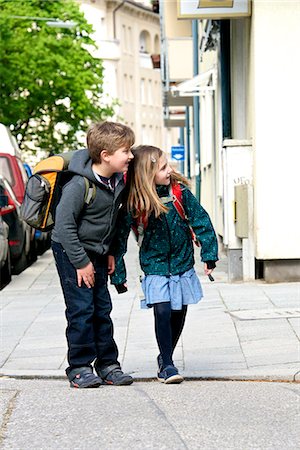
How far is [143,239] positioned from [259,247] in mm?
7089

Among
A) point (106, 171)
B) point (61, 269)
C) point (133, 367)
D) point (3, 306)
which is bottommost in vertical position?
point (3, 306)

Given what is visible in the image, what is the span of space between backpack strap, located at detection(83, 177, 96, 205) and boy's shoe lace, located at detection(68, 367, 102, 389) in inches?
42.0

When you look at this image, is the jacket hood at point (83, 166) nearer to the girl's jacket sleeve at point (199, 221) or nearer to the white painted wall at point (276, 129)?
the girl's jacket sleeve at point (199, 221)

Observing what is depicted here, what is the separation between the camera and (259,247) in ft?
50.8

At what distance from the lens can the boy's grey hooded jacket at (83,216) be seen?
818cm

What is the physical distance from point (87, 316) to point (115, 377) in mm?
472

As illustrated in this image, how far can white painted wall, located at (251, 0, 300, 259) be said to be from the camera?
15.5 m

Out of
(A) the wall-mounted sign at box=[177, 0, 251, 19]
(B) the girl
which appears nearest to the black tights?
(B) the girl

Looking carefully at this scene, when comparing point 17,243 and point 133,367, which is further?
point 17,243

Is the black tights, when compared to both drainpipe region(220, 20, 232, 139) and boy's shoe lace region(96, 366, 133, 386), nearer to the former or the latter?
boy's shoe lace region(96, 366, 133, 386)

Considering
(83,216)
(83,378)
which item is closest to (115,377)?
(83,378)

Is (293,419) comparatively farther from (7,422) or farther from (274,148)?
(274,148)

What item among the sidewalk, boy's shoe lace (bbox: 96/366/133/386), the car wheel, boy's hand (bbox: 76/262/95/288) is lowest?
the car wheel

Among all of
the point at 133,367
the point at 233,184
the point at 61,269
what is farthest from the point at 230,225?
the point at 61,269
